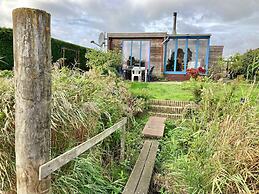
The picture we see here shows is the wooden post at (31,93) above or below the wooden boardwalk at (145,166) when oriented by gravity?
above

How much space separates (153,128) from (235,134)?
89.5 inches

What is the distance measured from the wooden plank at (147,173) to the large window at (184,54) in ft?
31.7

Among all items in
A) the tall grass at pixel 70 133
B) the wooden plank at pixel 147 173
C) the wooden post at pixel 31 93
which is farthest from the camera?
the wooden plank at pixel 147 173

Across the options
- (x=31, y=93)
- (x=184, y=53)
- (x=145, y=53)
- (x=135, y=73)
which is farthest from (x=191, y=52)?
(x=31, y=93)

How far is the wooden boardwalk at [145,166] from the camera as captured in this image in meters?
2.25

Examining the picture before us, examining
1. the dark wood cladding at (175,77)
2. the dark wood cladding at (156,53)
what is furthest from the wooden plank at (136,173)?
the dark wood cladding at (156,53)

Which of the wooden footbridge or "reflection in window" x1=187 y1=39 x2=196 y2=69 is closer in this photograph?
the wooden footbridge

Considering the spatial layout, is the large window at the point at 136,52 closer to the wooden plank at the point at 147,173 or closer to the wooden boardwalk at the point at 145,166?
the wooden boardwalk at the point at 145,166

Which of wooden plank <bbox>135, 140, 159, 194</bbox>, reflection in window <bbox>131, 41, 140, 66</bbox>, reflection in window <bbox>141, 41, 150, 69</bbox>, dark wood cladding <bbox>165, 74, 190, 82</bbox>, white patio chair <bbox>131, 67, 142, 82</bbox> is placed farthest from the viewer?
reflection in window <bbox>131, 41, 140, 66</bbox>

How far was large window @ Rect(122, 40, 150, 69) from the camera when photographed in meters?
12.7

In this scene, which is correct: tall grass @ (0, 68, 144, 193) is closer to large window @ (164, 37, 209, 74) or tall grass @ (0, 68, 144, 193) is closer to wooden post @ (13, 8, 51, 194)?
wooden post @ (13, 8, 51, 194)

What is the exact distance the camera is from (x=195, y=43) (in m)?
11.9

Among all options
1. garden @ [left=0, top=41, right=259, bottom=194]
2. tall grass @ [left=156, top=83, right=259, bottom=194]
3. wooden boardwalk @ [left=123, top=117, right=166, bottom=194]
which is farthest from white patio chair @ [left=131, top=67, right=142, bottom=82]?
tall grass @ [left=156, top=83, right=259, bottom=194]

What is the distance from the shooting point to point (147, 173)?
8.43ft
